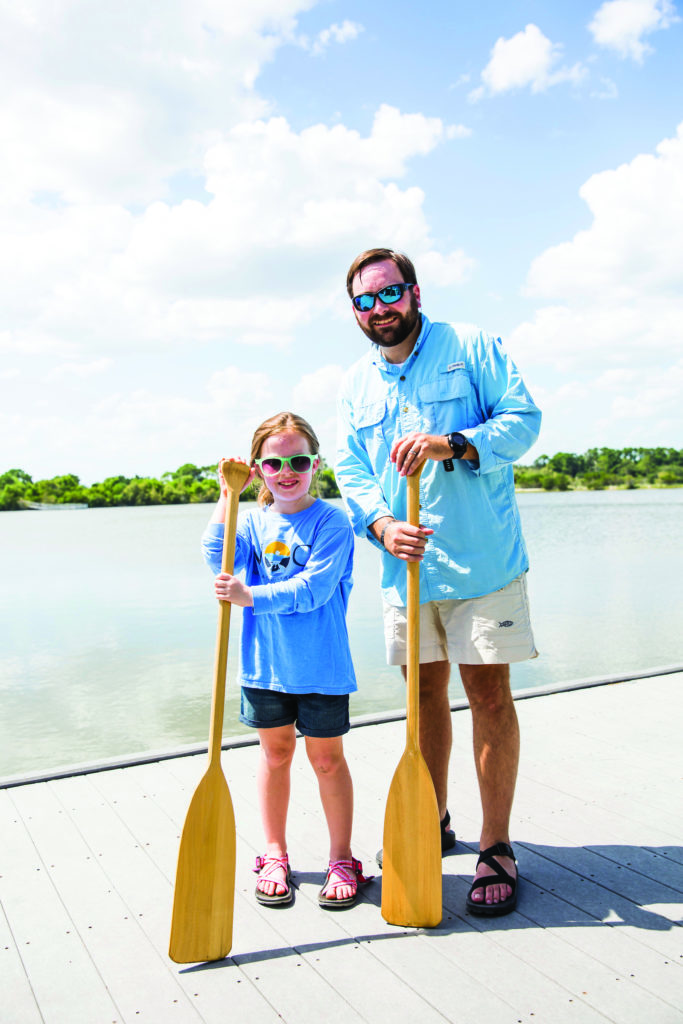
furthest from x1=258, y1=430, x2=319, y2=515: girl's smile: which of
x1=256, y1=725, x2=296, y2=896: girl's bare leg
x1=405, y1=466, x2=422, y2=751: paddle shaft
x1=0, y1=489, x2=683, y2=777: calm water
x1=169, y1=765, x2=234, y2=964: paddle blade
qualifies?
x1=0, y1=489, x2=683, y2=777: calm water

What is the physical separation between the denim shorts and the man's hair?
1.14 meters

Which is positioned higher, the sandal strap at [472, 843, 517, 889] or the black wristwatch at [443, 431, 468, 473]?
the black wristwatch at [443, 431, 468, 473]

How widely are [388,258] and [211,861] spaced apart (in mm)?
1635

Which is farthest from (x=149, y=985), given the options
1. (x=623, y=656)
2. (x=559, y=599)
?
(x=559, y=599)

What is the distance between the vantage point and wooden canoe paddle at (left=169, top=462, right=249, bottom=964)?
1.97m

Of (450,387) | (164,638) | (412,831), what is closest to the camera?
(412,831)

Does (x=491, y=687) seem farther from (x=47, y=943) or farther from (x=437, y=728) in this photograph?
(x=47, y=943)

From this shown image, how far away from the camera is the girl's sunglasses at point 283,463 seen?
2.33 metres

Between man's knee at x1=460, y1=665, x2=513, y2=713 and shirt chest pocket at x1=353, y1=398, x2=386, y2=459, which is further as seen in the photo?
shirt chest pocket at x1=353, y1=398, x2=386, y2=459

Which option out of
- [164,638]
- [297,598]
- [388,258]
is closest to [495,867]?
[297,598]

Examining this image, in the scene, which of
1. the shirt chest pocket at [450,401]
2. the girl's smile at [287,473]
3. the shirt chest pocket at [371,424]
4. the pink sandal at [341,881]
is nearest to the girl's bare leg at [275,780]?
the pink sandal at [341,881]

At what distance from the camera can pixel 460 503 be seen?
7.71 ft

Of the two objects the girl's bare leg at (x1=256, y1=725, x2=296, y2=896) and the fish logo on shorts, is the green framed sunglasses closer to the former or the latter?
the fish logo on shorts

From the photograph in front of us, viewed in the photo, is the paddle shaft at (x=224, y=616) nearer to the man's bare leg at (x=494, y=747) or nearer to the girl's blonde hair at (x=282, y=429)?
the girl's blonde hair at (x=282, y=429)
